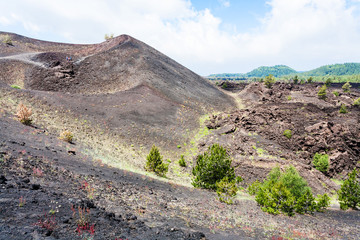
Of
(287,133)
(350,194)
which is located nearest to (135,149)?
(350,194)

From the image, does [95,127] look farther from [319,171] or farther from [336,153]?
[336,153]

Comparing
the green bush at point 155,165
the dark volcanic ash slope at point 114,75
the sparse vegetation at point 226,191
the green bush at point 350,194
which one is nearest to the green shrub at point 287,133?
the green bush at point 350,194

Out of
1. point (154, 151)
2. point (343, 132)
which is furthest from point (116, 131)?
point (343, 132)

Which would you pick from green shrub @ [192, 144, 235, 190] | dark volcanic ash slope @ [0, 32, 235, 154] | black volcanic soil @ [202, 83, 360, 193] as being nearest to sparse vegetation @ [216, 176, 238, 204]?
green shrub @ [192, 144, 235, 190]

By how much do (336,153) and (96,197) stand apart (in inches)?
1012

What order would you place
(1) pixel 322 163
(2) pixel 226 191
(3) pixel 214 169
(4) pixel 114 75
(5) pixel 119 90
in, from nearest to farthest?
(2) pixel 226 191 → (3) pixel 214 169 → (1) pixel 322 163 → (5) pixel 119 90 → (4) pixel 114 75

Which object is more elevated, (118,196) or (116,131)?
(116,131)

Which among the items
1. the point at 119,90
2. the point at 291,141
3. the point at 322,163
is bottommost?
the point at 322,163

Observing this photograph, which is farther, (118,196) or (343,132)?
(343,132)

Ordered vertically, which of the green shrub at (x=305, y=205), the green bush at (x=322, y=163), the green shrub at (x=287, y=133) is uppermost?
the green shrub at (x=287, y=133)

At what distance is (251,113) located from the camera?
29.3m

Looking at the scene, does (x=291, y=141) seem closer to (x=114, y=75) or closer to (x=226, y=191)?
(x=226, y=191)

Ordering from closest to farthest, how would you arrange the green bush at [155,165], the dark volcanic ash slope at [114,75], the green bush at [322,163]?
the green bush at [155,165] → the green bush at [322,163] → the dark volcanic ash slope at [114,75]

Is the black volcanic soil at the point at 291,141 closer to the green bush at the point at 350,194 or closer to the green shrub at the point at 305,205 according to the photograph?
the green bush at the point at 350,194
